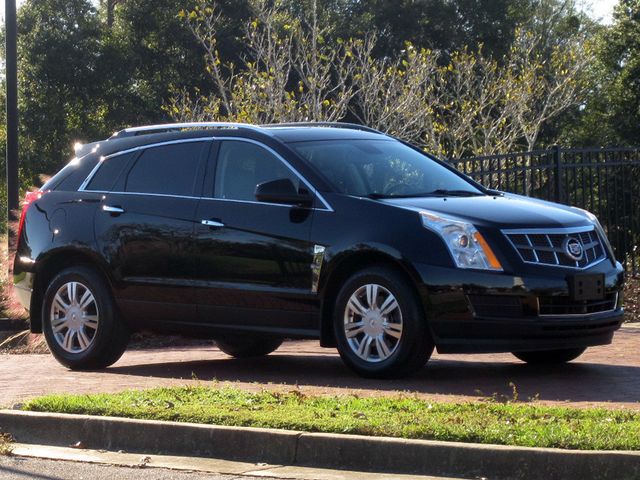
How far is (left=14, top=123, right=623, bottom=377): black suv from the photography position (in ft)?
27.6

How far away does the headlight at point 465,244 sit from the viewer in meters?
8.35

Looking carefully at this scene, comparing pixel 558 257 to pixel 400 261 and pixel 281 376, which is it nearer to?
pixel 400 261

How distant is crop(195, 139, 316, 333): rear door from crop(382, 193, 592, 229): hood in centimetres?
78

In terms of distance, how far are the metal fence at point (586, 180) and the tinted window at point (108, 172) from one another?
16.2ft

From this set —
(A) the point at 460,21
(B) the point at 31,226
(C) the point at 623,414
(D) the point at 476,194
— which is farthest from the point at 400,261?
(A) the point at 460,21

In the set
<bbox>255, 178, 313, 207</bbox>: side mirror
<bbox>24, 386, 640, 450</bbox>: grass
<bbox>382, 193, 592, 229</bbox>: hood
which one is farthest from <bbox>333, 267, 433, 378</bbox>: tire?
<bbox>24, 386, 640, 450</bbox>: grass

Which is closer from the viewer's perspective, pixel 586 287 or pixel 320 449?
pixel 320 449

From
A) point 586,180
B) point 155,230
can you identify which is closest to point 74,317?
point 155,230

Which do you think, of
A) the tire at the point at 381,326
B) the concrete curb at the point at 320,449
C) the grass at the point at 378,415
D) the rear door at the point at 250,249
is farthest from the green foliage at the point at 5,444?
the tire at the point at 381,326

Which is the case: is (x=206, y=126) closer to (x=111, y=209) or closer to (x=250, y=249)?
(x=111, y=209)

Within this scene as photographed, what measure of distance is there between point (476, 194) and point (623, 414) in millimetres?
3102

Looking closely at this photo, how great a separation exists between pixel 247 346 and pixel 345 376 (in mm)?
1836

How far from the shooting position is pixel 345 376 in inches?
362

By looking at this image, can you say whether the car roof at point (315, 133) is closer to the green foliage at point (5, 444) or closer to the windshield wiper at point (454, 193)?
the windshield wiper at point (454, 193)
